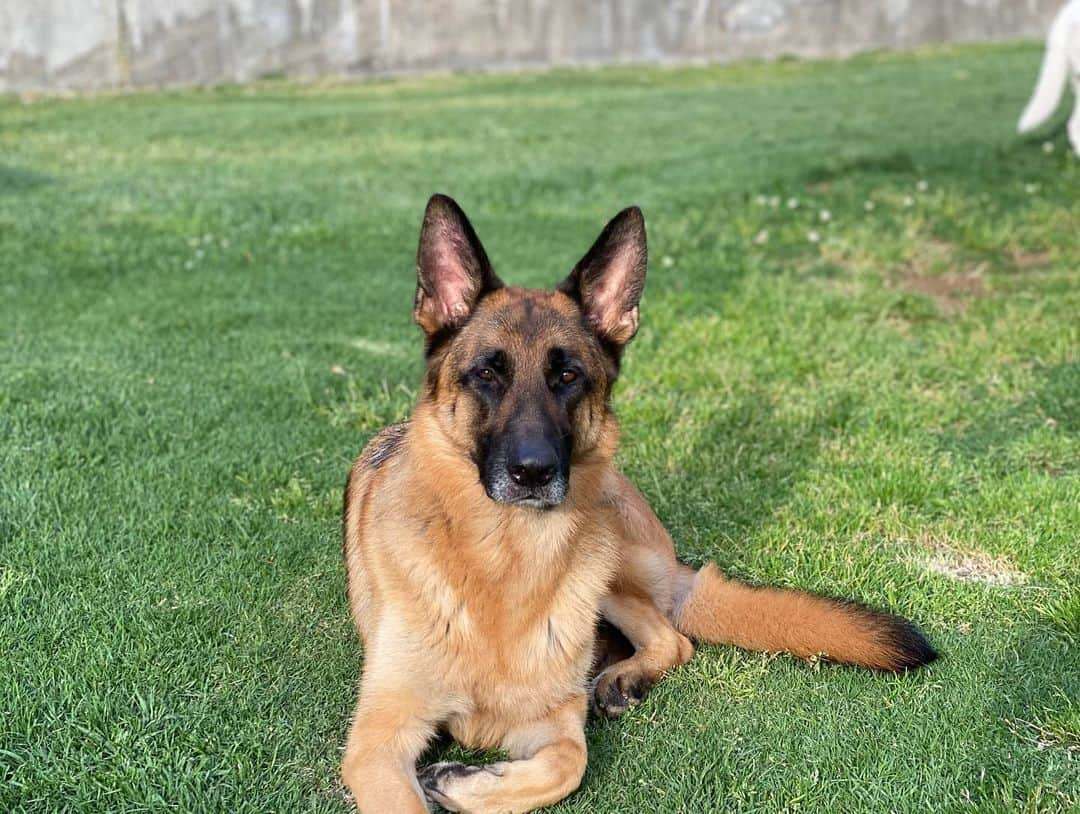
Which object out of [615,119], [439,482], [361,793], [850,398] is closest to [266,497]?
[439,482]

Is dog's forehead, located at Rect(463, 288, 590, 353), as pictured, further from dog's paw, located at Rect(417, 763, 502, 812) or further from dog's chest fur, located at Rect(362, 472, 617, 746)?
dog's paw, located at Rect(417, 763, 502, 812)

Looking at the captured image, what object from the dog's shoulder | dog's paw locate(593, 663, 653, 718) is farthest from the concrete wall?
dog's paw locate(593, 663, 653, 718)

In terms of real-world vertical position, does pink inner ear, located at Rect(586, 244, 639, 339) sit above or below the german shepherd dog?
above

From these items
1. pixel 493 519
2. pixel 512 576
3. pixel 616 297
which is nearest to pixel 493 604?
pixel 512 576

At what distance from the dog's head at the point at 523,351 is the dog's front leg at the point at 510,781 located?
0.72 m

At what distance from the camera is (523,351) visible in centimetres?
347

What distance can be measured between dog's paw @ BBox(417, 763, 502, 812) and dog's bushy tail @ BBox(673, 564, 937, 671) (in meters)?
1.08

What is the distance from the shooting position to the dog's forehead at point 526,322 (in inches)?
138

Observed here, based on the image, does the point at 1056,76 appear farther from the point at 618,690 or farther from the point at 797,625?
the point at 618,690

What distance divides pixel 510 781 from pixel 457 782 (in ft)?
0.48

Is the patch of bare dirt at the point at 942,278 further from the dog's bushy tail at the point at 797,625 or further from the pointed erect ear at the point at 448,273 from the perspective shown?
the pointed erect ear at the point at 448,273

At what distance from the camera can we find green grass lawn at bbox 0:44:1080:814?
322 cm

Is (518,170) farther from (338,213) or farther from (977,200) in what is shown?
(977,200)

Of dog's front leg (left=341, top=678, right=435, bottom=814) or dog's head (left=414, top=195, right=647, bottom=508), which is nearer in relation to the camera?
dog's front leg (left=341, top=678, right=435, bottom=814)
